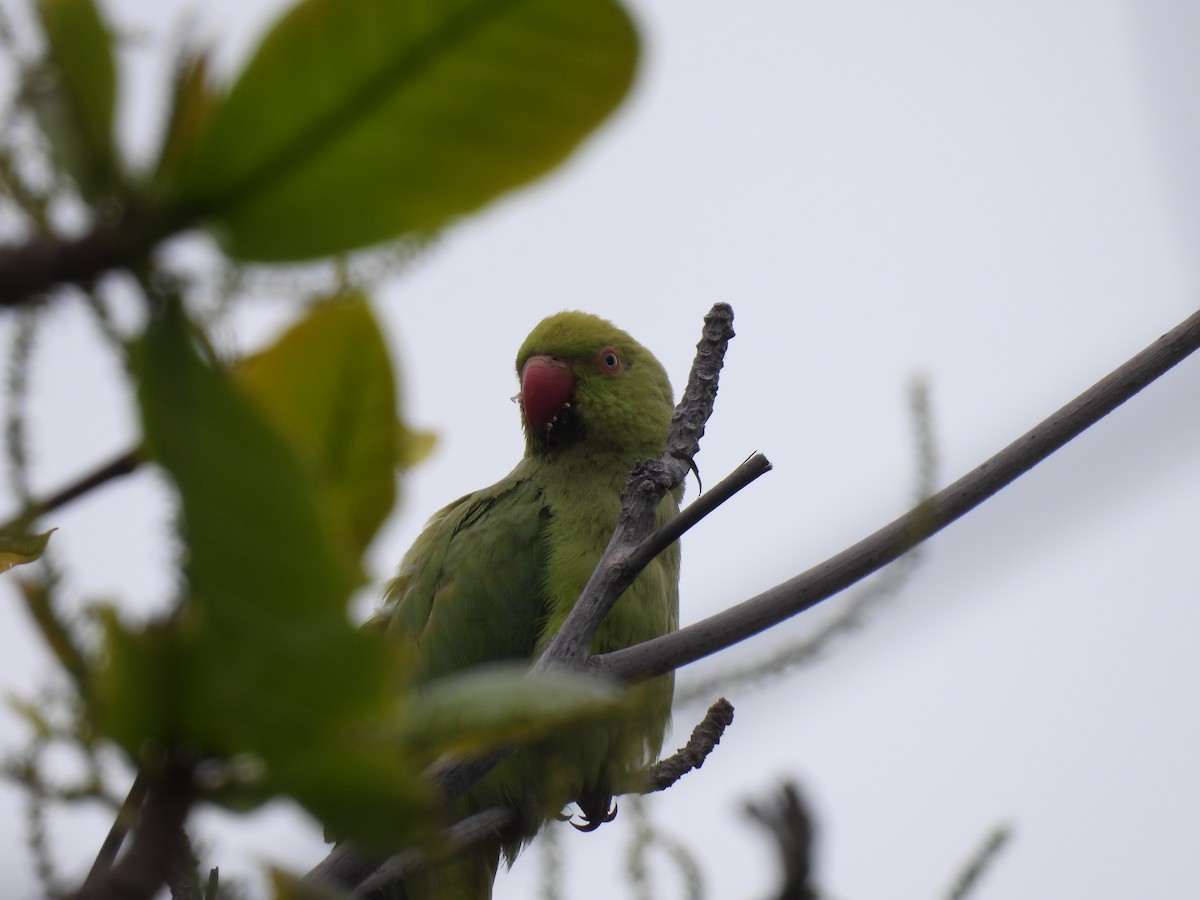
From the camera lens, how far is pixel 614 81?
45 centimetres

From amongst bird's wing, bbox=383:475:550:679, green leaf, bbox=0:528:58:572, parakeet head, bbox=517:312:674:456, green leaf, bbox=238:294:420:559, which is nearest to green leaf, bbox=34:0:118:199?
green leaf, bbox=238:294:420:559

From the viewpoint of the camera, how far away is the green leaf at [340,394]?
1.87 feet

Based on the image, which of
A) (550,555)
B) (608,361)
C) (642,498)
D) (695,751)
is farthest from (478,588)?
(642,498)

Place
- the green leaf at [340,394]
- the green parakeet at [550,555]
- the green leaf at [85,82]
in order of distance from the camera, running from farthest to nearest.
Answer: the green parakeet at [550,555]
the green leaf at [340,394]
the green leaf at [85,82]

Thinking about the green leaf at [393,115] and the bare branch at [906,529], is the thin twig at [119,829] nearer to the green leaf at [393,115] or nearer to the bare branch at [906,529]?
the green leaf at [393,115]

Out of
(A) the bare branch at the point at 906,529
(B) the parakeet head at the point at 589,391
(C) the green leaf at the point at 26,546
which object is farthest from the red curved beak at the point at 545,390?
(C) the green leaf at the point at 26,546

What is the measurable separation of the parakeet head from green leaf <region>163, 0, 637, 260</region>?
12.5 ft

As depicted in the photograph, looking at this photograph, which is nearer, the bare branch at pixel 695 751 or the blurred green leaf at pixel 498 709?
the blurred green leaf at pixel 498 709

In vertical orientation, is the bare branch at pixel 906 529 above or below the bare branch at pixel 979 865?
above

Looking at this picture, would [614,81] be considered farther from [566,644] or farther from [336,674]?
[566,644]

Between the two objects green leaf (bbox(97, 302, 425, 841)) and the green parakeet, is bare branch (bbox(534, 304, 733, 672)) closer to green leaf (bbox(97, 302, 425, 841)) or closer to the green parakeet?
green leaf (bbox(97, 302, 425, 841))

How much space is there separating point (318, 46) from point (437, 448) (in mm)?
618

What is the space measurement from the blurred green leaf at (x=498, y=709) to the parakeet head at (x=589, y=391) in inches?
148

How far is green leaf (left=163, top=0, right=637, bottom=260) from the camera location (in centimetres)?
44
